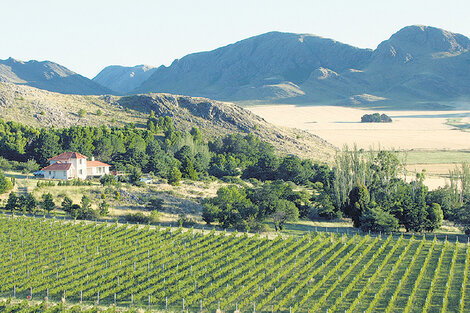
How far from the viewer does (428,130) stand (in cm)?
19450

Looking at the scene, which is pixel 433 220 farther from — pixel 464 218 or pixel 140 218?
pixel 140 218

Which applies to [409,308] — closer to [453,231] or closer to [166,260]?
[166,260]

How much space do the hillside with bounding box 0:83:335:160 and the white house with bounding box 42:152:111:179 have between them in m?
39.1

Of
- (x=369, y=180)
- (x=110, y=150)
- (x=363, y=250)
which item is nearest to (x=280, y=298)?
(x=363, y=250)

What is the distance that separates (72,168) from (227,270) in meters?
40.8

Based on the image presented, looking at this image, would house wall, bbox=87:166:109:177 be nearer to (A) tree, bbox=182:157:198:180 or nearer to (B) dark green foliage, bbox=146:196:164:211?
(A) tree, bbox=182:157:198:180

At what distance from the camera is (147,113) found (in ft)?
441

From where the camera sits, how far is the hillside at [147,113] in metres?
116

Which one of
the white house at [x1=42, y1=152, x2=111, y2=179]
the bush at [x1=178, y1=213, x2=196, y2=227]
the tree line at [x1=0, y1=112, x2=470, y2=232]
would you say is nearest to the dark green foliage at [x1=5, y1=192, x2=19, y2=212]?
the tree line at [x1=0, y1=112, x2=470, y2=232]

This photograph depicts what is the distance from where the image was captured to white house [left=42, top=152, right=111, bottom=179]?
72.5 m

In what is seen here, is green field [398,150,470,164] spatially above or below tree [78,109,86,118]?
below

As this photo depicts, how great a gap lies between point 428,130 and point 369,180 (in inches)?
5381

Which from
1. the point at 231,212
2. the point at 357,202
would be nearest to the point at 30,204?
the point at 231,212

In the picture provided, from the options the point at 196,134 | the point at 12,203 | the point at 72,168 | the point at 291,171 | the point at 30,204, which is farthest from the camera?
the point at 196,134
